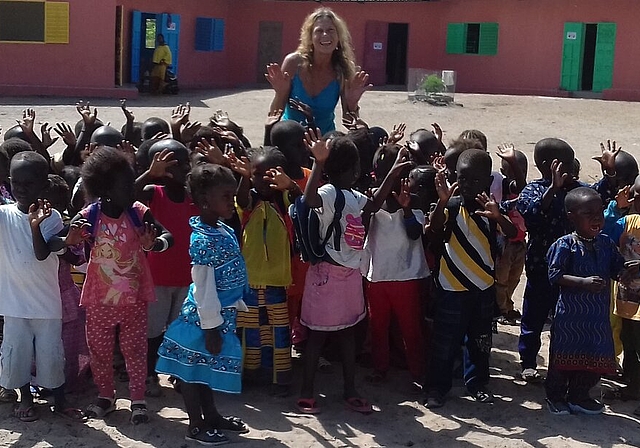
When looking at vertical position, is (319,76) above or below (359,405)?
above

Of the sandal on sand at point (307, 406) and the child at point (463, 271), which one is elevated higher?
the child at point (463, 271)

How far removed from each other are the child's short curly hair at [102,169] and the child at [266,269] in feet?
2.05

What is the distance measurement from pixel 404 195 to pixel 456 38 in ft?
61.0

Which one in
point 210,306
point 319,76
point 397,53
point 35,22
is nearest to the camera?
point 210,306

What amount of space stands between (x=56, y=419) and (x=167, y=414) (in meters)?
0.49

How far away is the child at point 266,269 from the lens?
4.13 m

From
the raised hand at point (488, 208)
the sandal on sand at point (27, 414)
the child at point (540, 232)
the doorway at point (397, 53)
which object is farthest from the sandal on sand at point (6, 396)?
the doorway at point (397, 53)

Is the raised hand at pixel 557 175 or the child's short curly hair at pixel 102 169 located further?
the raised hand at pixel 557 175

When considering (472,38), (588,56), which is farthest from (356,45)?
(588,56)

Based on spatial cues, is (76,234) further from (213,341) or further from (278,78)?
(278,78)

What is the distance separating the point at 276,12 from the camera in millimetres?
23016

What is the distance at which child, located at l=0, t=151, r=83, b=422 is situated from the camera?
148 inches

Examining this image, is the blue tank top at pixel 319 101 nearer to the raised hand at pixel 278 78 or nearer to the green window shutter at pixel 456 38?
the raised hand at pixel 278 78

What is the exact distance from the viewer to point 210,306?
3.50 meters
